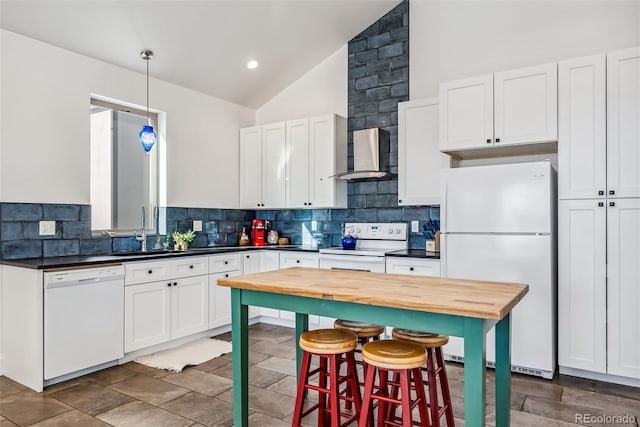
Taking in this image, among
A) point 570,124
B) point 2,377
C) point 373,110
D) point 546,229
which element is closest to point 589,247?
point 546,229

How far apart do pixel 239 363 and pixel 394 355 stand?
0.90 meters

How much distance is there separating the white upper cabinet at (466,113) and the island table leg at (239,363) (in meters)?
2.31

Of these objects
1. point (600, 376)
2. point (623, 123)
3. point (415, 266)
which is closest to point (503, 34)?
point (623, 123)

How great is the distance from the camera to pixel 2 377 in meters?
3.17

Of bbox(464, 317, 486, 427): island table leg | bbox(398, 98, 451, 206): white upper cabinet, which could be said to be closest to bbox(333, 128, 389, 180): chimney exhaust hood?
bbox(398, 98, 451, 206): white upper cabinet

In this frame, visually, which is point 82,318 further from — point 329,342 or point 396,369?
point 396,369

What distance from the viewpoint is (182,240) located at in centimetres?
439

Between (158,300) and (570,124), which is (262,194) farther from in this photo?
(570,124)

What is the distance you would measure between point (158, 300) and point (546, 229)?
3.25 metres

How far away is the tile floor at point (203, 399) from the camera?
254cm

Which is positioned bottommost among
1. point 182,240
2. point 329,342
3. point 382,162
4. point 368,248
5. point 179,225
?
point 329,342

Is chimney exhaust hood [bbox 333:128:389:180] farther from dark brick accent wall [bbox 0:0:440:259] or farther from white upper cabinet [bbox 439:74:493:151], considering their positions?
white upper cabinet [bbox 439:74:493:151]

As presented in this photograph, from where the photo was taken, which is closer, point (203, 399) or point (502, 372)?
point (502, 372)

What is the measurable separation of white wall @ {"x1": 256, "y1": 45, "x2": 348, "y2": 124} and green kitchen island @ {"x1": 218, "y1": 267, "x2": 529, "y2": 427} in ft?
9.71
